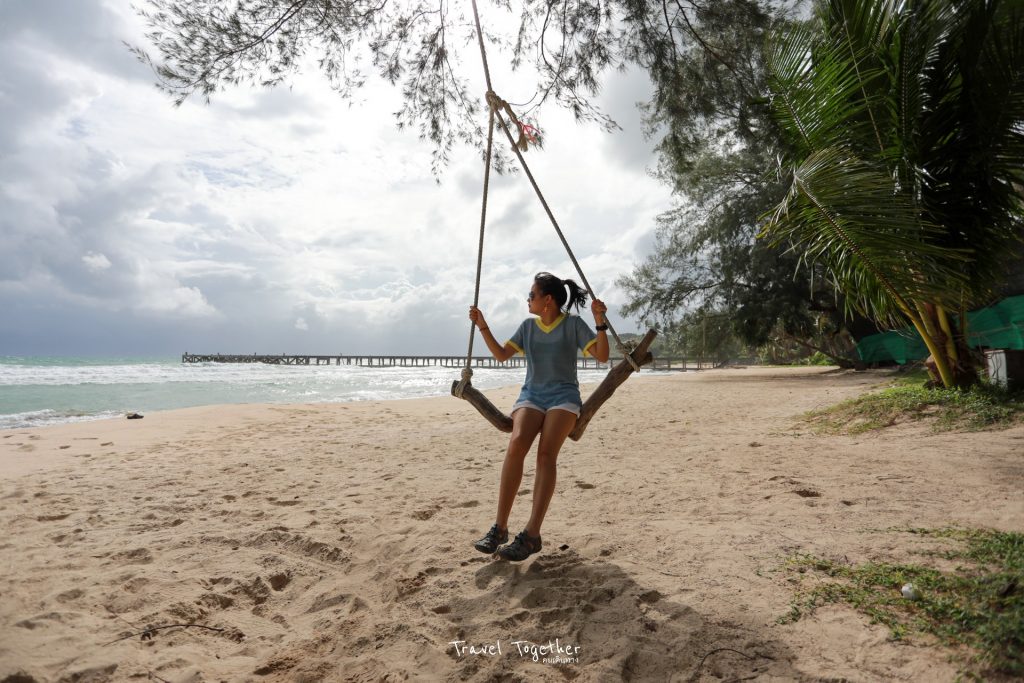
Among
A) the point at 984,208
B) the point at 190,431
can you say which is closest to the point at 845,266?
the point at 984,208

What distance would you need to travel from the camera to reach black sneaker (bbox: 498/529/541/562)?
298cm

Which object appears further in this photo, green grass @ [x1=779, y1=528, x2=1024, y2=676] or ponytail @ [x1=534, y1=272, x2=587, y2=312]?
ponytail @ [x1=534, y1=272, x2=587, y2=312]

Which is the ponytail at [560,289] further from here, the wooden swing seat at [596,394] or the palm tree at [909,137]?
the palm tree at [909,137]

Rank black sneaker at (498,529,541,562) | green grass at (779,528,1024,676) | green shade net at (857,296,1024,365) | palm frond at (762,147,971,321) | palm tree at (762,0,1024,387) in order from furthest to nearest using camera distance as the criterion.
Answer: green shade net at (857,296,1024,365) < palm tree at (762,0,1024,387) < palm frond at (762,147,971,321) < black sneaker at (498,529,541,562) < green grass at (779,528,1024,676)

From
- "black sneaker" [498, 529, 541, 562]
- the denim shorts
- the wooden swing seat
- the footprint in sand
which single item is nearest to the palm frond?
the wooden swing seat

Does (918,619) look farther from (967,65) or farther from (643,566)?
(967,65)

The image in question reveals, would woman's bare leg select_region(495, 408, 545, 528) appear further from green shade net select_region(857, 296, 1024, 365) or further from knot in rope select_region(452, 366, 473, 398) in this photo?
green shade net select_region(857, 296, 1024, 365)

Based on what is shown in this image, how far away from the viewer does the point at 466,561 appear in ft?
10.5

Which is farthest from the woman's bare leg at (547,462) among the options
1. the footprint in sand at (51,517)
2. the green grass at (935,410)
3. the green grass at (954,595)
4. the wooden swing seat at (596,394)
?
the green grass at (935,410)

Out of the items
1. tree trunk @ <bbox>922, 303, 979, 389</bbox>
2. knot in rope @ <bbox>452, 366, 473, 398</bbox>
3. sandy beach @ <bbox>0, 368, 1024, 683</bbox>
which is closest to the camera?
sandy beach @ <bbox>0, 368, 1024, 683</bbox>

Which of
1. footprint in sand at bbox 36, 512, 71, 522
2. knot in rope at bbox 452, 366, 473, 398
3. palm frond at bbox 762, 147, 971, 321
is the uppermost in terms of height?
palm frond at bbox 762, 147, 971, 321

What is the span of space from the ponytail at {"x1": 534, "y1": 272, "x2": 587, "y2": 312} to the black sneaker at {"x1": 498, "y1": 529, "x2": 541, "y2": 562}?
129 centimetres

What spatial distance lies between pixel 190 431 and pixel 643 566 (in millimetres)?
8275

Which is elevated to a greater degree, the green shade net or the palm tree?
the palm tree
